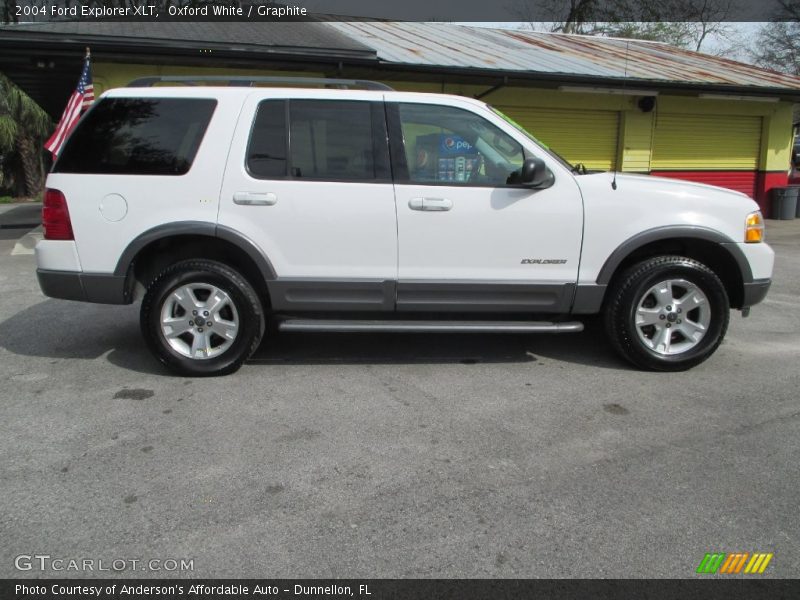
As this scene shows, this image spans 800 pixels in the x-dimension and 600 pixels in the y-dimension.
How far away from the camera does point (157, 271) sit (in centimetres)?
475

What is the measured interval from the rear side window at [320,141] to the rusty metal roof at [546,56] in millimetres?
6923

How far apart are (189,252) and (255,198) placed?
733 millimetres

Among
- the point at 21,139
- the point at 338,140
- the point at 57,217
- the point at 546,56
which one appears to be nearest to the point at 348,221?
the point at 338,140

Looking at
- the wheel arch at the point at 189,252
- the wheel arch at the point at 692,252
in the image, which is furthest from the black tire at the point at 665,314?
the wheel arch at the point at 189,252

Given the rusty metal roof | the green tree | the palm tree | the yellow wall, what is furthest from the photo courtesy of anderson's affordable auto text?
the green tree

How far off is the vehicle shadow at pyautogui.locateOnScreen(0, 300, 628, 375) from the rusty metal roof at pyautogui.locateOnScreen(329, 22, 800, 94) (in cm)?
694

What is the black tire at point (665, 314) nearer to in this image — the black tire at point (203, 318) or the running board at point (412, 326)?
the running board at point (412, 326)

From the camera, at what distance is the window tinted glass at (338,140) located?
4434 mm

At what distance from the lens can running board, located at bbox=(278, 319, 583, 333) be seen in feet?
14.7

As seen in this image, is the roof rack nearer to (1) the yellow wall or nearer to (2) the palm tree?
(1) the yellow wall
